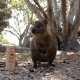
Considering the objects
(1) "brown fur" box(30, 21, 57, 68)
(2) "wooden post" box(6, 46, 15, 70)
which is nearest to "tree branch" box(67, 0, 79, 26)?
(1) "brown fur" box(30, 21, 57, 68)

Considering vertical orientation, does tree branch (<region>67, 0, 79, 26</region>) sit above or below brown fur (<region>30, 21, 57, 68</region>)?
above

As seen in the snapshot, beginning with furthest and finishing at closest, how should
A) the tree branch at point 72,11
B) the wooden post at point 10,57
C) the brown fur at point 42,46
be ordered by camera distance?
the tree branch at point 72,11, the brown fur at point 42,46, the wooden post at point 10,57

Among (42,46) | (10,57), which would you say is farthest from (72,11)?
(10,57)

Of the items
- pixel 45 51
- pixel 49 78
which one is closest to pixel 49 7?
pixel 45 51

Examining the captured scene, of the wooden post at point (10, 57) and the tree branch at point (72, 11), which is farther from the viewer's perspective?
the tree branch at point (72, 11)

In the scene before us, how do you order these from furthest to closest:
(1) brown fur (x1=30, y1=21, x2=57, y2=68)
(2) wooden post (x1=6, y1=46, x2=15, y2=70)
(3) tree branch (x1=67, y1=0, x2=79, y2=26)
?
(3) tree branch (x1=67, y1=0, x2=79, y2=26), (1) brown fur (x1=30, y1=21, x2=57, y2=68), (2) wooden post (x1=6, y1=46, x2=15, y2=70)

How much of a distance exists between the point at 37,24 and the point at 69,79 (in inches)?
78.4

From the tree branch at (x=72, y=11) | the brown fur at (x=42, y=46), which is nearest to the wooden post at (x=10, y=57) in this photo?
the brown fur at (x=42, y=46)

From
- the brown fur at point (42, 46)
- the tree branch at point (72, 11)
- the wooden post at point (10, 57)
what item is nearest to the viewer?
the wooden post at point (10, 57)

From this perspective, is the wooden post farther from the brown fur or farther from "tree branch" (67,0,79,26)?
"tree branch" (67,0,79,26)

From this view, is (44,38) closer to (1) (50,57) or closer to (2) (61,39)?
Answer: (1) (50,57)

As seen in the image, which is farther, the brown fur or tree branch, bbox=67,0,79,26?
tree branch, bbox=67,0,79,26

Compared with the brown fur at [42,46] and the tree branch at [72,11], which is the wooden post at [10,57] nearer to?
the brown fur at [42,46]

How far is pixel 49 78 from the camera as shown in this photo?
2746 mm
